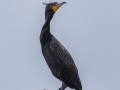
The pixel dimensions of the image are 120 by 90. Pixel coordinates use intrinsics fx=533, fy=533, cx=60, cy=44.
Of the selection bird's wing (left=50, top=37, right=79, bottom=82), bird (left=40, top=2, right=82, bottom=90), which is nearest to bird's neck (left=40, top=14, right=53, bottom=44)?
bird (left=40, top=2, right=82, bottom=90)

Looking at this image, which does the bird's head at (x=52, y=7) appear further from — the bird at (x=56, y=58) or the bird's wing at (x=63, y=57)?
the bird's wing at (x=63, y=57)

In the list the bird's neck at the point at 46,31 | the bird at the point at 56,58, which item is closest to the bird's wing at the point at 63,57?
the bird at the point at 56,58

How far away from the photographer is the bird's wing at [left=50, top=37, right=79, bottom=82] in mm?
10797

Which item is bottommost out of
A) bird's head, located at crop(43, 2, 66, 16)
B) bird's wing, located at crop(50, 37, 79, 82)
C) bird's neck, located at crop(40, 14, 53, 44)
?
bird's wing, located at crop(50, 37, 79, 82)

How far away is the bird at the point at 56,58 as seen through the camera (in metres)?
10.8

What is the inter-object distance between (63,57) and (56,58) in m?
0.15

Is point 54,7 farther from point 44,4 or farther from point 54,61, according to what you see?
point 54,61

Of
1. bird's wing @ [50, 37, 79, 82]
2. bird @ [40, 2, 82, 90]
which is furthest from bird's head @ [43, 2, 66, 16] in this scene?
bird's wing @ [50, 37, 79, 82]

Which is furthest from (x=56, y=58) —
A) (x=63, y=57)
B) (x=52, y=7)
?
(x=52, y=7)

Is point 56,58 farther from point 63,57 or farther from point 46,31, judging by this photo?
point 46,31

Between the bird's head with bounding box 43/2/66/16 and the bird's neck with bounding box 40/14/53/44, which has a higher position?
the bird's head with bounding box 43/2/66/16

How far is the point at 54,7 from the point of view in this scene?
1070 cm

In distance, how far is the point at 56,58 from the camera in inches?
424

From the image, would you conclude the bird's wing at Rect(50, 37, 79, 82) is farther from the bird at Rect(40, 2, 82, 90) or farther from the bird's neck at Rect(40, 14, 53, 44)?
the bird's neck at Rect(40, 14, 53, 44)
